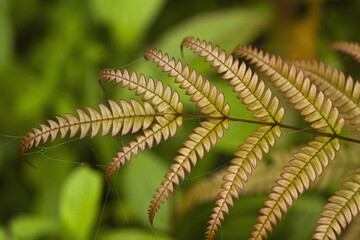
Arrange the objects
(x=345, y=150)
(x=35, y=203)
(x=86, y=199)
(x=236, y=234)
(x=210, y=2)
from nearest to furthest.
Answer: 1. (x=345, y=150)
2. (x=86, y=199)
3. (x=236, y=234)
4. (x=35, y=203)
5. (x=210, y=2)

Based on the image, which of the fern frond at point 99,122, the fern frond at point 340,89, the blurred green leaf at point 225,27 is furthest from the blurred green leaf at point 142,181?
the fern frond at point 99,122

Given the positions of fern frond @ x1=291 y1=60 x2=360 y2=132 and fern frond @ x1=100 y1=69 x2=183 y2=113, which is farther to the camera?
fern frond @ x1=291 y1=60 x2=360 y2=132

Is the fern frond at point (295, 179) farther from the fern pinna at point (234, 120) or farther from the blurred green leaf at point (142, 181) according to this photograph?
the blurred green leaf at point (142, 181)

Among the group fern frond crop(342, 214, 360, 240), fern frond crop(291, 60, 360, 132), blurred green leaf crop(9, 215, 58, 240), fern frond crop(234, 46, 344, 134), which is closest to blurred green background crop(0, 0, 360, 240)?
blurred green leaf crop(9, 215, 58, 240)

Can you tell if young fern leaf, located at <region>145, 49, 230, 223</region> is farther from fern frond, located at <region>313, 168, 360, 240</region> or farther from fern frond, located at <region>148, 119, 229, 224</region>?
Result: fern frond, located at <region>313, 168, 360, 240</region>

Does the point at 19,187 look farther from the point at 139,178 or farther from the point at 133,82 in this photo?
the point at 133,82

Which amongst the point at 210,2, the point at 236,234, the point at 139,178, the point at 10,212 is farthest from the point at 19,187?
the point at 210,2

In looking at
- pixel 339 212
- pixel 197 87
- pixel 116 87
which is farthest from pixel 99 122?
pixel 116 87

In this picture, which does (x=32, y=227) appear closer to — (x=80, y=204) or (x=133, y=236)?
(x=80, y=204)
